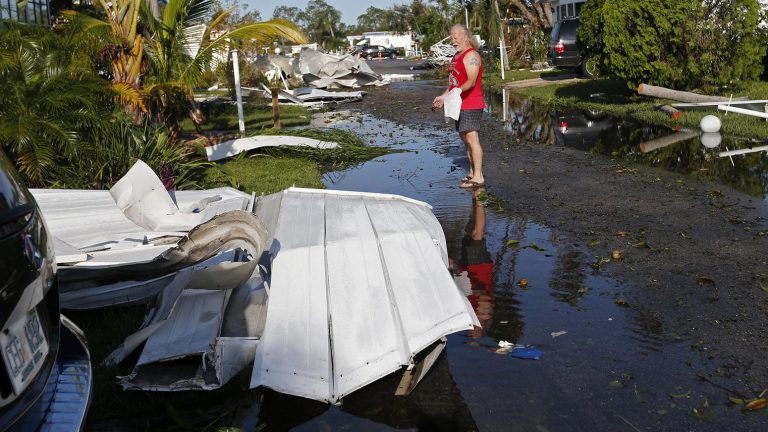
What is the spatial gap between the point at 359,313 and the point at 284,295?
17.2 inches

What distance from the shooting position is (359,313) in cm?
448

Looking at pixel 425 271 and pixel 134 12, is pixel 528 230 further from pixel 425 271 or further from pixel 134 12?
pixel 134 12

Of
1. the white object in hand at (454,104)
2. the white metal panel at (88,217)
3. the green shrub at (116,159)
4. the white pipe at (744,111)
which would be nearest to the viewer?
the white metal panel at (88,217)

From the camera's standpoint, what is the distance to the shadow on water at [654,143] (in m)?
9.59

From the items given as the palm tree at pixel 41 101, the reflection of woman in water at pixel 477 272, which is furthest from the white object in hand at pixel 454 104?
the palm tree at pixel 41 101

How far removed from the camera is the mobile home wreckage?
414cm

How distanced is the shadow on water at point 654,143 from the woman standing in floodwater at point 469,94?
2356 mm

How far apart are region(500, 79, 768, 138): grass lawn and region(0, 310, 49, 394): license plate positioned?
1154 cm

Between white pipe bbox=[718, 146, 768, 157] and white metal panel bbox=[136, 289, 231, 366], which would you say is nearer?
white metal panel bbox=[136, 289, 231, 366]

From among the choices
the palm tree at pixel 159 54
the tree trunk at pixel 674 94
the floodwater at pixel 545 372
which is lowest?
the floodwater at pixel 545 372

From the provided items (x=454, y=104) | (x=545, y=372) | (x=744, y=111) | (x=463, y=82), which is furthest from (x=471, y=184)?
(x=744, y=111)

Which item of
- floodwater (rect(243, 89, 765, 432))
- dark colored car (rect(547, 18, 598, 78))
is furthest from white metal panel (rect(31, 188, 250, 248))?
dark colored car (rect(547, 18, 598, 78))

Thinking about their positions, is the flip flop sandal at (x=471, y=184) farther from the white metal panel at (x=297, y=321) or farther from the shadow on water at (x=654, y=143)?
the white metal panel at (x=297, y=321)

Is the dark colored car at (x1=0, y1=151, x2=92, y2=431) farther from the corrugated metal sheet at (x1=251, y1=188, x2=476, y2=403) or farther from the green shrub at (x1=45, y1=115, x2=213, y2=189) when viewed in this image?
the green shrub at (x1=45, y1=115, x2=213, y2=189)
